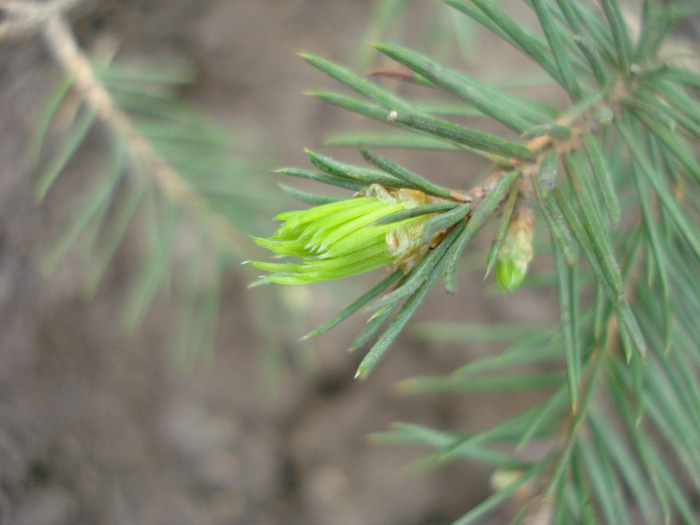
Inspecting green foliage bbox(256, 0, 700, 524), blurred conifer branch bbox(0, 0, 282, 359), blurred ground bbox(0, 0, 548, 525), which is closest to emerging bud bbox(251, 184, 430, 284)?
green foliage bbox(256, 0, 700, 524)

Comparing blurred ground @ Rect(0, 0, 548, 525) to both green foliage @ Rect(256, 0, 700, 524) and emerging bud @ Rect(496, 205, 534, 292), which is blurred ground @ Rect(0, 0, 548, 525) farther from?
emerging bud @ Rect(496, 205, 534, 292)

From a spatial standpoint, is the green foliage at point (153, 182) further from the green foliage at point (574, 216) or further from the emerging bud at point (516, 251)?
the emerging bud at point (516, 251)

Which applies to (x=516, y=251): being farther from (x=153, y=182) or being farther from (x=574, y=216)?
(x=153, y=182)

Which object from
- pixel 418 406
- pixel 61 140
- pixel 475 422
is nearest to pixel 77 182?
pixel 61 140

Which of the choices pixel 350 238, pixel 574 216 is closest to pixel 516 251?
pixel 574 216

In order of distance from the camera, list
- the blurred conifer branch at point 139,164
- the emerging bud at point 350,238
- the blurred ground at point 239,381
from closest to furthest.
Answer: the emerging bud at point 350,238 → the blurred conifer branch at point 139,164 → the blurred ground at point 239,381

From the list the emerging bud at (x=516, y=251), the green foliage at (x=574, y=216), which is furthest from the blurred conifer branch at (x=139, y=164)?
the emerging bud at (x=516, y=251)
